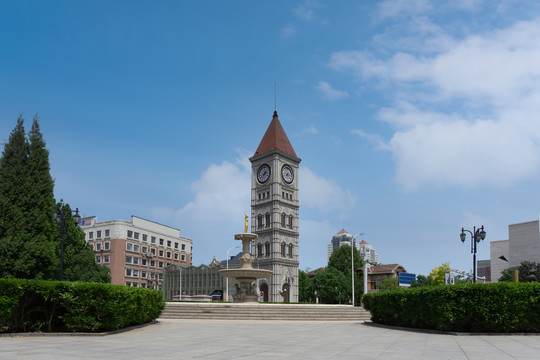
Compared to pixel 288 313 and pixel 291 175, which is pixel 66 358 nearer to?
pixel 288 313

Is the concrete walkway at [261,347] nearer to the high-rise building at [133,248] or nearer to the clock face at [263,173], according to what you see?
the high-rise building at [133,248]

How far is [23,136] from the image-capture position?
27891 mm

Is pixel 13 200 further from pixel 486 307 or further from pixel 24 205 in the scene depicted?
pixel 486 307

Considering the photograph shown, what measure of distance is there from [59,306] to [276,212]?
76.6 meters

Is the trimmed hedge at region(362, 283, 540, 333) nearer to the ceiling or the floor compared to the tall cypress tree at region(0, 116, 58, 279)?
nearer to the floor

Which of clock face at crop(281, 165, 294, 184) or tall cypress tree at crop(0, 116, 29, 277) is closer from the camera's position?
tall cypress tree at crop(0, 116, 29, 277)

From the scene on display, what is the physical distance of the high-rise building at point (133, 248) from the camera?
291 ft

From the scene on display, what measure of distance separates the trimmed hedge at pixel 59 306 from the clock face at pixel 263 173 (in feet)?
261

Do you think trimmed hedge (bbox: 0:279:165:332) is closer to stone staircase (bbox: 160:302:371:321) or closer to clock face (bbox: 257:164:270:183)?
stone staircase (bbox: 160:302:371:321)

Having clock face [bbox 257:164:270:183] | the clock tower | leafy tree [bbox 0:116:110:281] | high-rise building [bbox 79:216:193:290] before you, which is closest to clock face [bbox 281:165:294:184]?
the clock tower

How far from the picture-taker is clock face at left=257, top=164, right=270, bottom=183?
9650 cm

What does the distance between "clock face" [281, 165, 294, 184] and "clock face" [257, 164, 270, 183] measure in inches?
119

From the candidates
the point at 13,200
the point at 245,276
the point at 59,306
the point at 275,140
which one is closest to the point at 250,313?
the point at 245,276

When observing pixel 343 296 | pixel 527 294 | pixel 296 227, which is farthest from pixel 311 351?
pixel 296 227
